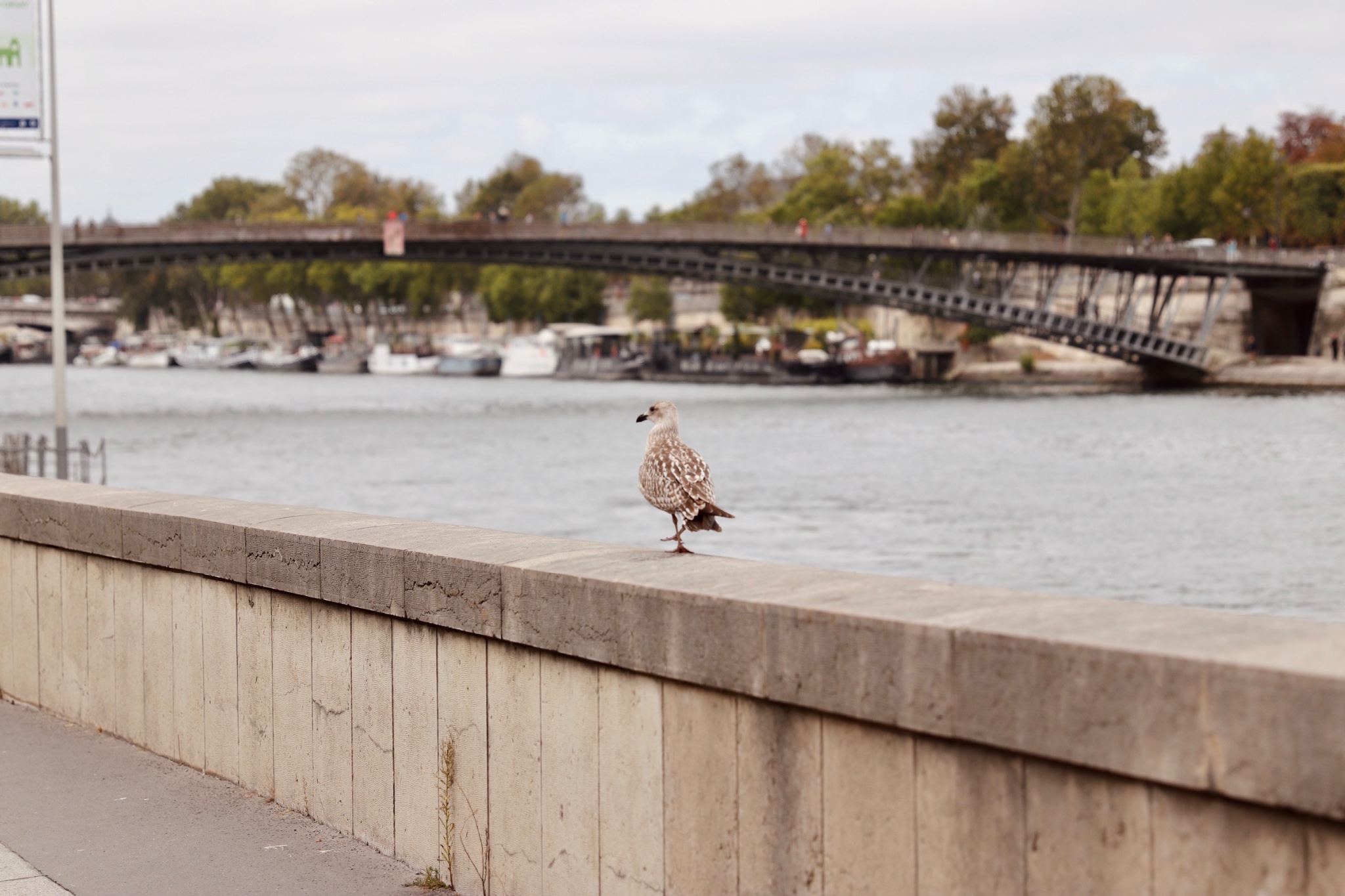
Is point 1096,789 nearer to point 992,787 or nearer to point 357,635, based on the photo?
point 992,787

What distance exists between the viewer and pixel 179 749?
7.11 metres

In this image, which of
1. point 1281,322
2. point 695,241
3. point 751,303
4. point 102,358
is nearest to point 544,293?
point 751,303

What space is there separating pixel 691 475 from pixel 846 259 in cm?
8026

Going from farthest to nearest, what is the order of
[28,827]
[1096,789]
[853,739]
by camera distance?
[28,827], [853,739], [1096,789]

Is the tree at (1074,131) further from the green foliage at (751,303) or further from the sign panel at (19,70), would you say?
the sign panel at (19,70)

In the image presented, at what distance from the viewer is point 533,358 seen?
129000mm

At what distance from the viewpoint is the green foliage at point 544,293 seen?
136 metres

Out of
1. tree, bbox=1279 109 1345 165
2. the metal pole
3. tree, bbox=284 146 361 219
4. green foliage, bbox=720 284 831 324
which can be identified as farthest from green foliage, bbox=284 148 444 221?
the metal pole

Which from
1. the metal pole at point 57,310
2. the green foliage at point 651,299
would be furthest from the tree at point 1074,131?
the metal pole at point 57,310

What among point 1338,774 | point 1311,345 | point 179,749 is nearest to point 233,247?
point 1311,345

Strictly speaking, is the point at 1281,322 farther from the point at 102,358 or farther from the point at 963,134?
the point at 102,358

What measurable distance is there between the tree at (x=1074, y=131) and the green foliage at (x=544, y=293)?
39009mm

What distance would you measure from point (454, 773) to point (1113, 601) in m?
2.38

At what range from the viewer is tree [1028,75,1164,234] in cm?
10875
